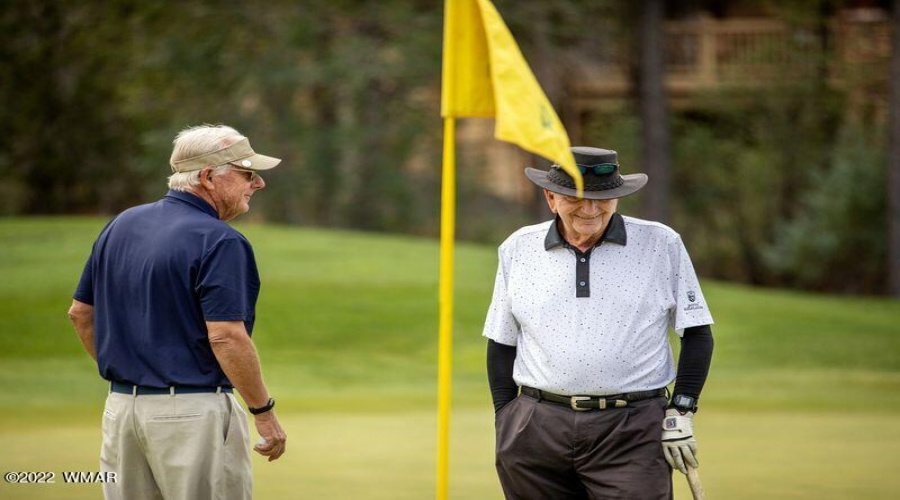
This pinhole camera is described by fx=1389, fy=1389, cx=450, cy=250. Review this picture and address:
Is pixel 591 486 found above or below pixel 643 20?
below

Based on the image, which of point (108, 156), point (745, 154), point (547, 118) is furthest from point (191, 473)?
point (108, 156)

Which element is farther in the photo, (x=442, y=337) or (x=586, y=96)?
(x=586, y=96)

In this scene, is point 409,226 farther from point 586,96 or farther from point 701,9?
point 701,9

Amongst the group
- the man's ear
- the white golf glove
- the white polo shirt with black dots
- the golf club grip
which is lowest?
the golf club grip

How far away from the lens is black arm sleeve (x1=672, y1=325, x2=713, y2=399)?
444cm

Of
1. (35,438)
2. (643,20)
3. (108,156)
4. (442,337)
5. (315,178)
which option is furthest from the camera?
(108,156)

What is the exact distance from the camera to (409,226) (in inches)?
1064

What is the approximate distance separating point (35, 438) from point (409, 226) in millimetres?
18624

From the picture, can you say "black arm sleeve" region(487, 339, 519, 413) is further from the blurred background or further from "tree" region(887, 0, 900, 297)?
"tree" region(887, 0, 900, 297)

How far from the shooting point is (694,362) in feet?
14.6

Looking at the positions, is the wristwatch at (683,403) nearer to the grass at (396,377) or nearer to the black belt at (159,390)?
the black belt at (159,390)

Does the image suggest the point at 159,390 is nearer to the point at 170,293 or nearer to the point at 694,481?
the point at 170,293

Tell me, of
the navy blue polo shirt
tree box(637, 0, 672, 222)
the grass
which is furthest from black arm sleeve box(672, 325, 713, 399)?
tree box(637, 0, 672, 222)

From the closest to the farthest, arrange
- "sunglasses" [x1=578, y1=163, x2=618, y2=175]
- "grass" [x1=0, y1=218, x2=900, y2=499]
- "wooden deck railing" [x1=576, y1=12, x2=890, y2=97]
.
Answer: "sunglasses" [x1=578, y1=163, x2=618, y2=175] → "grass" [x1=0, y1=218, x2=900, y2=499] → "wooden deck railing" [x1=576, y1=12, x2=890, y2=97]
